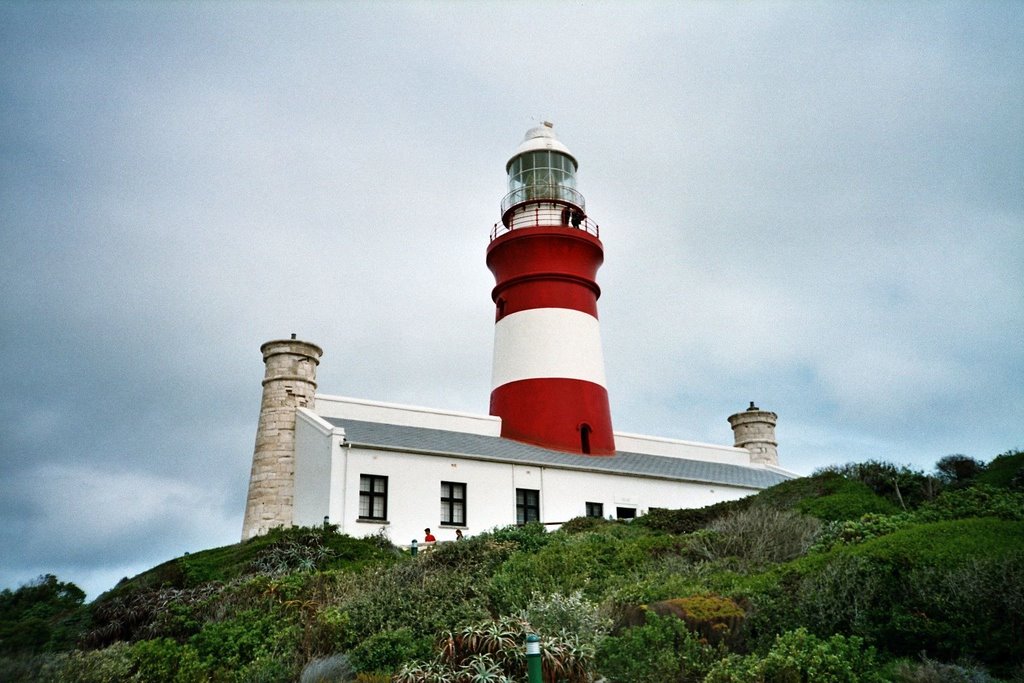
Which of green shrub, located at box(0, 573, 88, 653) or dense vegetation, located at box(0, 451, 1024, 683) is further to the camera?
green shrub, located at box(0, 573, 88, 653)

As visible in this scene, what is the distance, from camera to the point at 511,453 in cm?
2538

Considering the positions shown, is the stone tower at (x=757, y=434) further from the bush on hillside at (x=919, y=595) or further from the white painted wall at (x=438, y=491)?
the bush on hillside at (x=919, y=595)

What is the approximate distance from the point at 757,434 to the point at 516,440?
523 inches

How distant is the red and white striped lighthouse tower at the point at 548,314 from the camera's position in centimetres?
2839

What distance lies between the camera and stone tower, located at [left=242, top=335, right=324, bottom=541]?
911 inches

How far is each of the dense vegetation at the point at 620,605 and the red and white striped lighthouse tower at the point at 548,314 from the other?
30.2 feet

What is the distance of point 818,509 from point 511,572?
6894mm

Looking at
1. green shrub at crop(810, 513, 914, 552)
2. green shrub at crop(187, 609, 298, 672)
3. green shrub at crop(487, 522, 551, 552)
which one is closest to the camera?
green shrub at crop(187, 609, 298, 672)

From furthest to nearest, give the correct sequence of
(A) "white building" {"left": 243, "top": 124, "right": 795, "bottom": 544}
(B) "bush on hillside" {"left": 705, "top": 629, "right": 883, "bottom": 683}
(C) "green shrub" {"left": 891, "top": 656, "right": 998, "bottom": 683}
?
(A) "white building" {"left": 243, "top": 124, "right": 795, "bottom": 544}, (B) "bush on hillside" {"left": 705, "top": 629, "right": 883, "bottom": 683}, (C) "green shrub" {"left": 891, "top": 656, "right": 998, "bottom": 683}

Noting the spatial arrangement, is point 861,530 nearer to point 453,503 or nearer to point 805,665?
point 805,665

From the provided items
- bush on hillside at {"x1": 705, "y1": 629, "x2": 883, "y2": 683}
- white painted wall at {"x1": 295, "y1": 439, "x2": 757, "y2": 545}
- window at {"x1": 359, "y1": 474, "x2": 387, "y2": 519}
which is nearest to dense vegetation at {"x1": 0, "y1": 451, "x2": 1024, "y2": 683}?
bush on hillside at {"x1": 705, "y1": 629, "x2": 883, "y2": 683}

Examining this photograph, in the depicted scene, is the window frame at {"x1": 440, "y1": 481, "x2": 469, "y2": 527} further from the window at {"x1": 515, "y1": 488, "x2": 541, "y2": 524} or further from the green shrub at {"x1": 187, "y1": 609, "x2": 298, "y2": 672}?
the green shrub at {"x1": 187, "y1": 609, "x2": 298, "y2": 672}

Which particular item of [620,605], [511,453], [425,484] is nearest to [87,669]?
[620,605]

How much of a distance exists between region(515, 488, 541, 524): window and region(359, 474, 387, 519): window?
13.2ft
